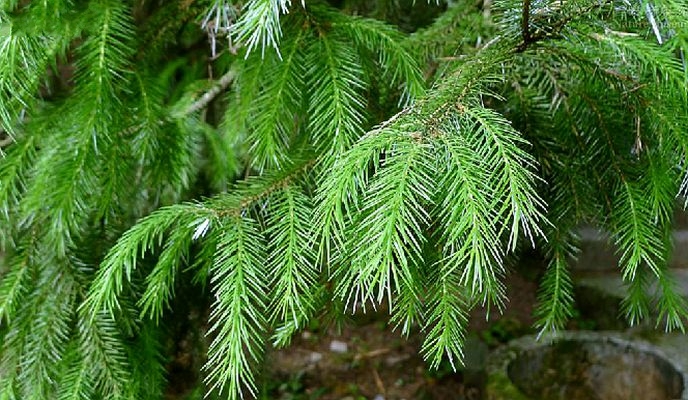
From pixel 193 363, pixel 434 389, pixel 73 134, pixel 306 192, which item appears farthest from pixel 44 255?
pixel 434 389

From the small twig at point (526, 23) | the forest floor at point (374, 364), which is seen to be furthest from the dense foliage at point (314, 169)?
the forest floor at point (374, 364)

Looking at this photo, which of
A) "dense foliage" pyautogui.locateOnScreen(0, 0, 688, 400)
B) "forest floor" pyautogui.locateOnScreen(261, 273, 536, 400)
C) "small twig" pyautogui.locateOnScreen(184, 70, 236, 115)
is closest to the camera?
"dense foliage" pyautogui.locateOnScreen(0, 0, 688, 400)

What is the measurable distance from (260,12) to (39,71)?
0.42 meters

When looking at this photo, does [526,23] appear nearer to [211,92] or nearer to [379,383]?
[211,92]

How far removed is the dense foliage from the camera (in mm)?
777

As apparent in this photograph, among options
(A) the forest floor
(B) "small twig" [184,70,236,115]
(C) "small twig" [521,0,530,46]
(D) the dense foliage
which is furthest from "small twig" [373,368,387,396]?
(C) "small twig" [521,0,530,46]

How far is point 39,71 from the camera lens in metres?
1.02

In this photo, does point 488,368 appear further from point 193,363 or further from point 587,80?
point 587,80

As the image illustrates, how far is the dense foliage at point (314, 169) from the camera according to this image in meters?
0.78

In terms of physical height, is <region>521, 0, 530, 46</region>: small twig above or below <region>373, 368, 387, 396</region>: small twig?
above

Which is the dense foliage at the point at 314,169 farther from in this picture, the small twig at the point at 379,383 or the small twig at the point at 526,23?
the small twig at the point at 379,383

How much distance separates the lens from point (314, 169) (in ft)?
3.36

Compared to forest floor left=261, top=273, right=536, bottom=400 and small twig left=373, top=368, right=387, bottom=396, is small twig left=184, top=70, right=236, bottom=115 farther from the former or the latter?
small twig left=373, top=368, right=387, bottom=396

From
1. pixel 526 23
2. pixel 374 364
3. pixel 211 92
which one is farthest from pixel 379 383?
pixel 526 23
